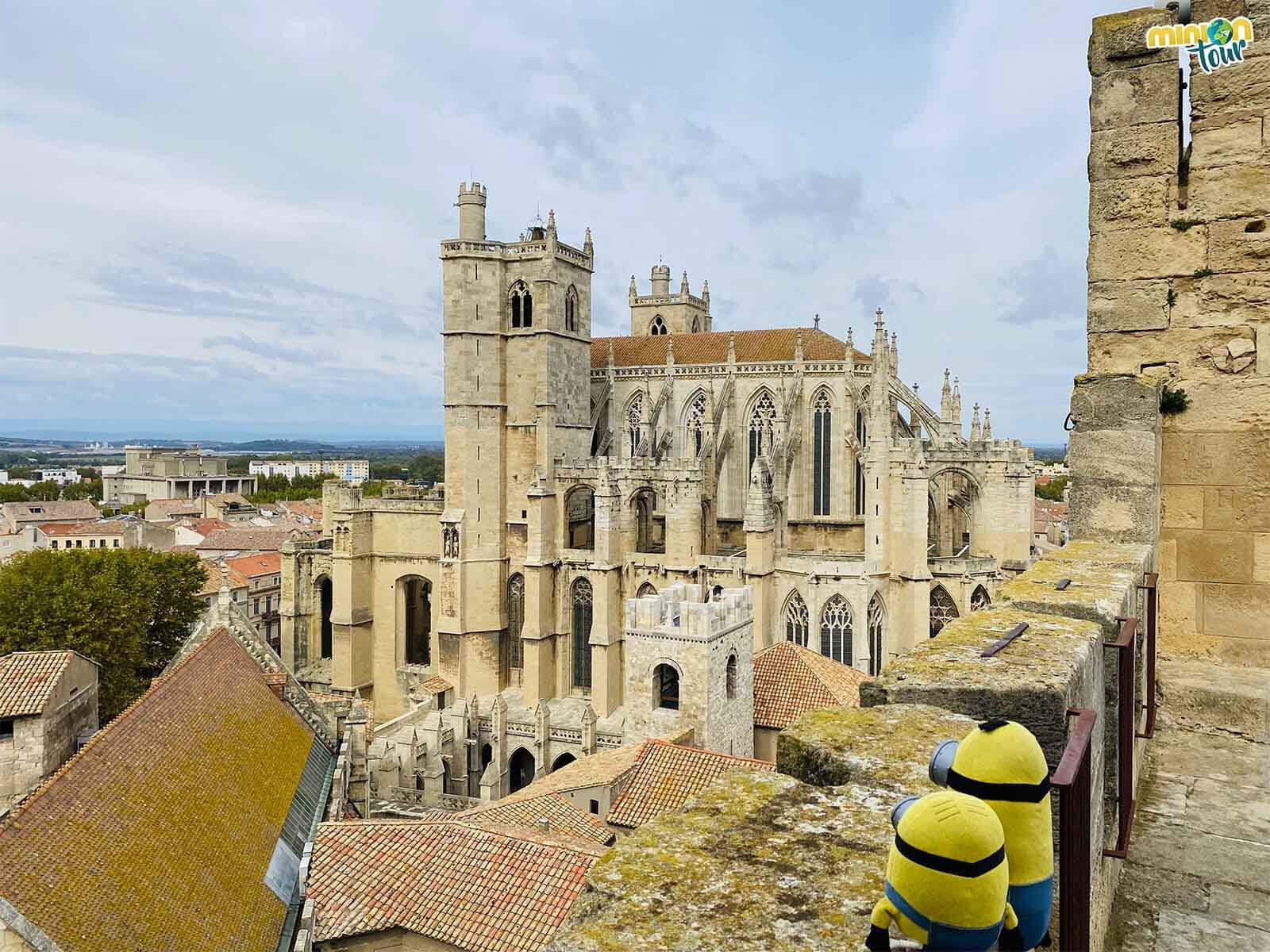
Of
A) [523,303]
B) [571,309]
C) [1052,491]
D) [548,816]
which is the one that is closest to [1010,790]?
[548,816]

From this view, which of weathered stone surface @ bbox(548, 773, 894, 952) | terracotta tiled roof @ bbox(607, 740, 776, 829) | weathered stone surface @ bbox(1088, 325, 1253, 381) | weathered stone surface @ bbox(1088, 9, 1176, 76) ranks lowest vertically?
terracotta tiled roof @ bbox(607, 740, 776, 829)

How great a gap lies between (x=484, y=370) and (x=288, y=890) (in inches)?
845

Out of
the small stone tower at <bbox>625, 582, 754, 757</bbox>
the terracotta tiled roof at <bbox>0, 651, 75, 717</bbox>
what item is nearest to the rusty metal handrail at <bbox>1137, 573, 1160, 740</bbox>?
the terracotta tiled roof at <bbox>0, 651, 75, 717</bbox>

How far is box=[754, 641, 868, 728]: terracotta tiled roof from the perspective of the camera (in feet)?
69.9

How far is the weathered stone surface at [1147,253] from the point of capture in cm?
628

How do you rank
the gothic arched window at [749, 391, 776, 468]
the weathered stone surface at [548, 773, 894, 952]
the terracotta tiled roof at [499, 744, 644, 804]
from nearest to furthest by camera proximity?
1. the weathered stone surface at [548, 773, 894, 952]
2. the terracotta tiled roof at [499, 744, 644, 804]
3. the gothic arched window at [749, 391, 776, 468]

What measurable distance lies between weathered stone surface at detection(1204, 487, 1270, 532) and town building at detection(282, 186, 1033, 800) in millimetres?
20385

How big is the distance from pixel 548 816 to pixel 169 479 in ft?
364

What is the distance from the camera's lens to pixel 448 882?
37.5ft

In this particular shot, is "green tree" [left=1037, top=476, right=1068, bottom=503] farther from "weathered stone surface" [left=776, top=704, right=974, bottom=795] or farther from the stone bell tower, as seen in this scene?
"weathered stone surface" [left=776, top=704, right=974, bottom=795]

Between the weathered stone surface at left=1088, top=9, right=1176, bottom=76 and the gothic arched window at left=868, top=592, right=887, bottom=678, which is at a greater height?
the weathered stone surface at left=1088, top=9, right=1176, bottom=76

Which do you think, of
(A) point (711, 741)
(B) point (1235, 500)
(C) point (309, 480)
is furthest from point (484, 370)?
(C) point (309, 480)

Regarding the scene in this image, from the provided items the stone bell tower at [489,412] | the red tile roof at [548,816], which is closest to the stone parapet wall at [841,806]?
the red tile roof at [548,816]

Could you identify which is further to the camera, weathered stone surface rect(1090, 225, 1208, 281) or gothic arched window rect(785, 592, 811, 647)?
gothic arched window rect(785, 592, 811, 647)
